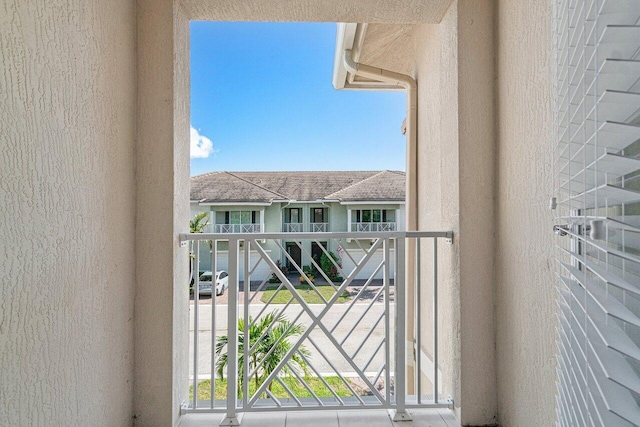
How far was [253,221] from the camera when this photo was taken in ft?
27.6

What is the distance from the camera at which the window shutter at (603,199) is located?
67cm

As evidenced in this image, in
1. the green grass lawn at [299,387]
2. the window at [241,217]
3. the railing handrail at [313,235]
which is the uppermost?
the window at [241,217]

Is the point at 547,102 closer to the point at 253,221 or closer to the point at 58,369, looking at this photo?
the point at 58,369

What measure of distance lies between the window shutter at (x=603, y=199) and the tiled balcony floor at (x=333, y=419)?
1.00 metres

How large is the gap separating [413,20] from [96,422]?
2488 mm

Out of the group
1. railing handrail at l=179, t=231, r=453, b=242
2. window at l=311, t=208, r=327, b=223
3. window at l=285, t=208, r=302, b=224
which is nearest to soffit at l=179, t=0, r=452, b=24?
railing handrail at l=179, t=231, r=453, b=242

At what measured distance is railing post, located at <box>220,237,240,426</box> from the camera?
1.95 m

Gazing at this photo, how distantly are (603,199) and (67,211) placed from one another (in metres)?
1.65

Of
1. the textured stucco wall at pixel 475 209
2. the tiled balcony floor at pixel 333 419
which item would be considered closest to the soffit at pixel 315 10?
the textured stucco wall at pixel 475 209

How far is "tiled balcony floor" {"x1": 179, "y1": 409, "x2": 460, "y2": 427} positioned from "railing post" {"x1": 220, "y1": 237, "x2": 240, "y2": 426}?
76 millimetres

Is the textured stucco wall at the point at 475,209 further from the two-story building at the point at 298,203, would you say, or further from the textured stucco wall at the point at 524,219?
the two-story building at the point at 298,203

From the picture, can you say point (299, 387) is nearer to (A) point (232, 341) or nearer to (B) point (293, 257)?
(B) point (293, 257)

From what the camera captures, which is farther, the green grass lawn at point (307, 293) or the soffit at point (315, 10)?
the green grass lawn at point (307, 293)

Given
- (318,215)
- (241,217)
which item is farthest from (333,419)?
(318,215)
